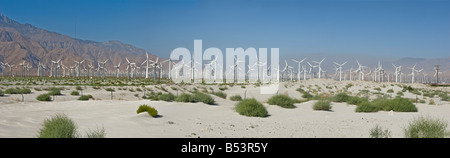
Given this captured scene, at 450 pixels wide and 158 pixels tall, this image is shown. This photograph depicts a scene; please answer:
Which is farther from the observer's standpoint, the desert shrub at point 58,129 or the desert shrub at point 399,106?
the desert shrub at point 399,106

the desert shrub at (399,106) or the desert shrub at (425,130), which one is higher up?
the desert shrub at (425,130)

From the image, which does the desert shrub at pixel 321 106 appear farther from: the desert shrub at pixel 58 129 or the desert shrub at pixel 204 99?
the desert shrub at pixel 58 129

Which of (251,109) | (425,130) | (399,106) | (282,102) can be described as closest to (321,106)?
(282,102)

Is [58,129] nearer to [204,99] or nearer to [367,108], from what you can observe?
[204,99]

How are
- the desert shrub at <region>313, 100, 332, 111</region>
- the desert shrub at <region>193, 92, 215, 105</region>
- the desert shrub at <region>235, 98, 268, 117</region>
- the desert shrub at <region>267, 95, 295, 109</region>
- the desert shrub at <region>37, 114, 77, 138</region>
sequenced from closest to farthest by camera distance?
the desert shrub at <region>37, 114, 77, 138</region> → the desert shrub at <region>235, 98, 268, 117</region> → the desert shrub at <region>313, 100, 332, 111</region> → the desert shrub at <region>267, 95, 295, 109</region> → the desert shrub at <region>193, 92, 215, 105</region>

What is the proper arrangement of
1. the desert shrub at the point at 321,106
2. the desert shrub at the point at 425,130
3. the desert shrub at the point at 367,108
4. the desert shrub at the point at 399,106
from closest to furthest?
1. the desert shrub at the point at 425,130
2. the desert shrub at the point at 399,106
3. the desert shrub at the point at 367,108
4. the desert shrub at the point at 321,106

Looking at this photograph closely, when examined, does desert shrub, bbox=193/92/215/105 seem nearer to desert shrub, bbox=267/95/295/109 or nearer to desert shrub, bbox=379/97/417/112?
desert shrub, bbox=267/95/295/109

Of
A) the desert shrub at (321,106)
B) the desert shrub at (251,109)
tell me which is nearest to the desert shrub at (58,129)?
the desert shrub at (251,109)

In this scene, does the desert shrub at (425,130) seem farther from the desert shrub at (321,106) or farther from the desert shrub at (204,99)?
the desert shrub at (204,99)

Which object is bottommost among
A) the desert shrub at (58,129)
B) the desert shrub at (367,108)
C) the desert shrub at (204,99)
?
the desert shrub at (367,108)

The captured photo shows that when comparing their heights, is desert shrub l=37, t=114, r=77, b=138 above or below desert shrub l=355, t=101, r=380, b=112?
above

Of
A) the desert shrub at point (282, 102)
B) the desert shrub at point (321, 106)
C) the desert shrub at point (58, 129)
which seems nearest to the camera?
the desert shrub at point (58, 129)

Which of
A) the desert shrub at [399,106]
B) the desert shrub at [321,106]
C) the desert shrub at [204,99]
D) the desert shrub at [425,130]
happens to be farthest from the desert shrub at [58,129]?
the desert shrub at [399,106]

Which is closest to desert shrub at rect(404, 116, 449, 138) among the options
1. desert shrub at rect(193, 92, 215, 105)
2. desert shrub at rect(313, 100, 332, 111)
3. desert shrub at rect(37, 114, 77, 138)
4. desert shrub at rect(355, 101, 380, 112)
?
desert shrub at rect(37, 114, 77, 138)
